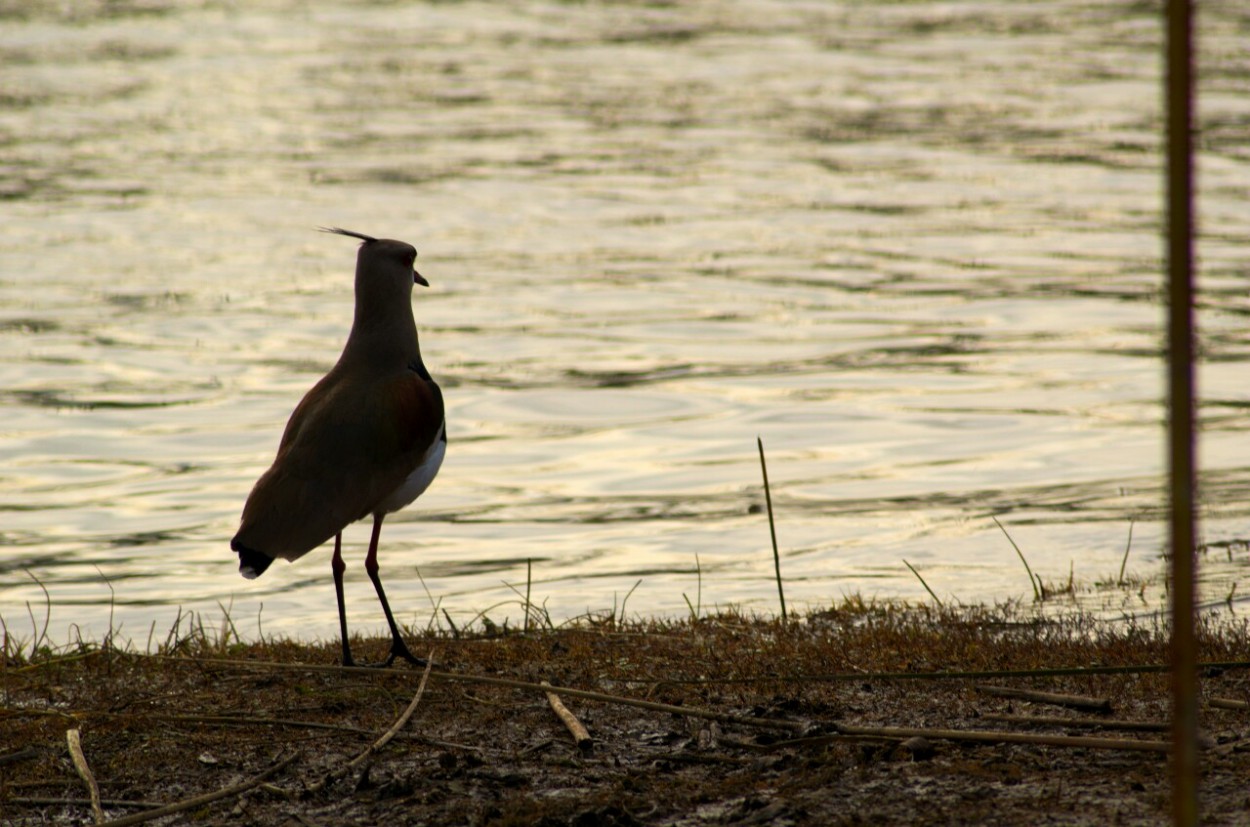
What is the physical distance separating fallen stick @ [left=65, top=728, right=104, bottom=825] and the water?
3541 millimetres

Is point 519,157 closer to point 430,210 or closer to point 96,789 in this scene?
point 430,210

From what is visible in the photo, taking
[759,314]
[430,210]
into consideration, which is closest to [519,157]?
[430,210]

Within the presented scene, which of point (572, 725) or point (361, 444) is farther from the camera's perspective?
point (361, 444)

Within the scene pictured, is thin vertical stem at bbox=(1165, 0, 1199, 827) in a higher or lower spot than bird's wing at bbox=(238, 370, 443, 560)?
higher

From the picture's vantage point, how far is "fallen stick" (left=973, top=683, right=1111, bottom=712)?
556cm

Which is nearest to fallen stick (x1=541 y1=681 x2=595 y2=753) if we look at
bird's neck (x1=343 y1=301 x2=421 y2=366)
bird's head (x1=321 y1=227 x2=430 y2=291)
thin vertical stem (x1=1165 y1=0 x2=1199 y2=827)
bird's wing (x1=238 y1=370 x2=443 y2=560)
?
bird's wing (x1=238 y1=370 x2=443 y2=560)

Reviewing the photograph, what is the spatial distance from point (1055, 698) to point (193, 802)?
8.71 feet

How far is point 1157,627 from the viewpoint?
7414 mm

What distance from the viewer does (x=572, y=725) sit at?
5.54m

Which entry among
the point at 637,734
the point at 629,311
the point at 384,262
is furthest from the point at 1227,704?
the point at 629,311

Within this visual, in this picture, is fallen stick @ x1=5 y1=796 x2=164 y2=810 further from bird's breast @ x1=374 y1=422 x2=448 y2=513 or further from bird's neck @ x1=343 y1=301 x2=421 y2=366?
bird's neck @ x1=343 y1=301 x2=421 y2=366

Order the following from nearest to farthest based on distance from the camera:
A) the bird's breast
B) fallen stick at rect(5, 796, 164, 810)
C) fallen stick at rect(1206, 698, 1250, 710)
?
fallen stick at rect(5, 796, 164, 810)
fallen stick at rect(1206, 698, 1250, 710)
the bird's breast

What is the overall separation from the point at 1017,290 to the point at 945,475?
20.0ft

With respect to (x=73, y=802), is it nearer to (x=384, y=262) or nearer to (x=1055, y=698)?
(x=384, y=262)
